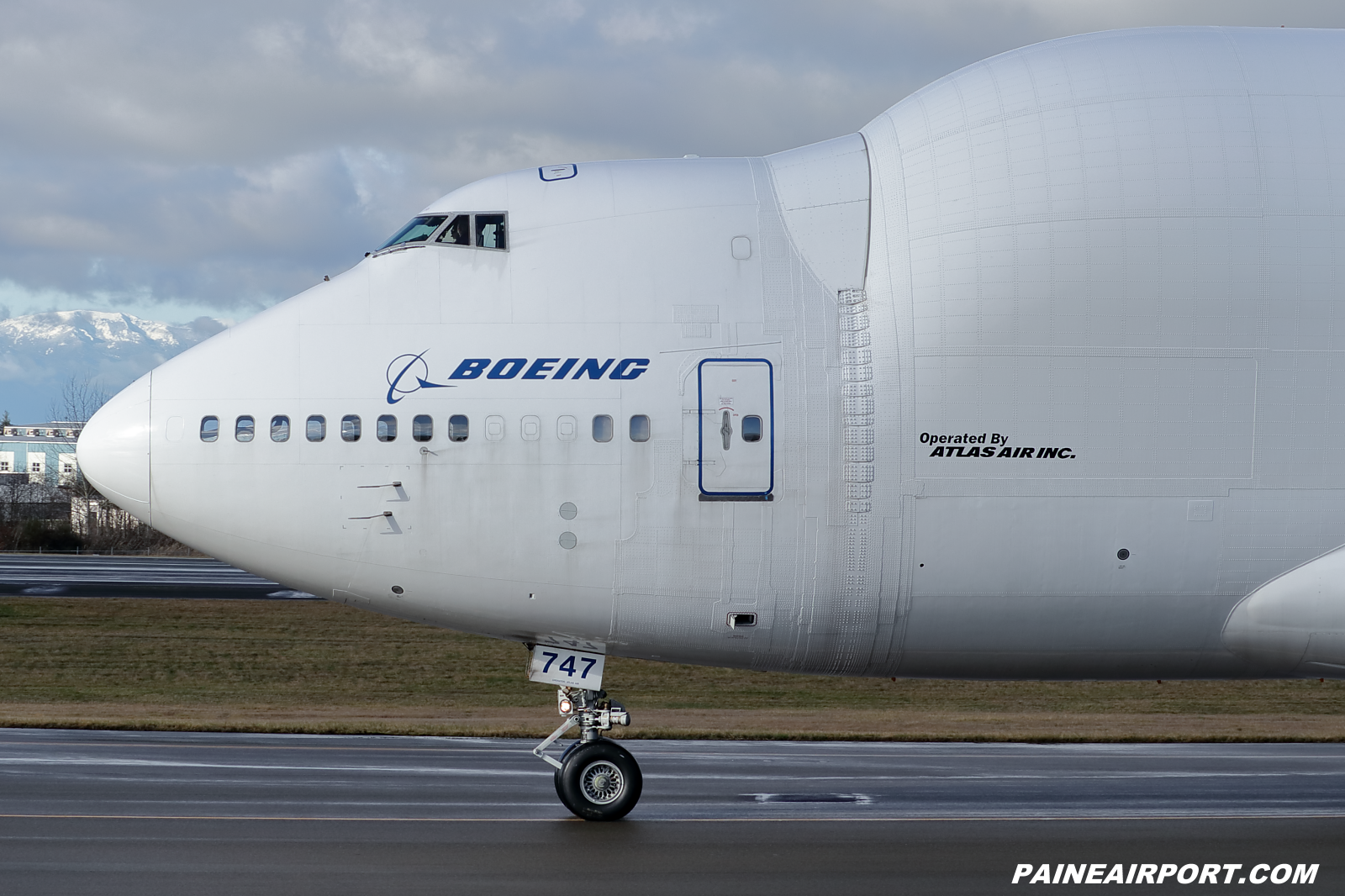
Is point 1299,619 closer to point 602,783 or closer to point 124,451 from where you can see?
point 602,783

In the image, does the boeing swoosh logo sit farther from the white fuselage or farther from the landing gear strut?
the landing gear strut

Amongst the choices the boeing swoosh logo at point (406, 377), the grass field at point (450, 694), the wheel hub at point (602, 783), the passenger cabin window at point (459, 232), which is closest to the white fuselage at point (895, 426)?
the boeing swoosh logo at point (406, 377)

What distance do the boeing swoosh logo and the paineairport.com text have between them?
6816 millimetres

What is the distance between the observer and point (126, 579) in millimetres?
46094

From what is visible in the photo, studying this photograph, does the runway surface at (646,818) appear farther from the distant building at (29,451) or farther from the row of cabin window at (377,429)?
the distant building at (29,451)

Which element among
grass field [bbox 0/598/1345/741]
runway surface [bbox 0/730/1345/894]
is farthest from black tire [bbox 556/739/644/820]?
grass field [bbox 0/598/1345/741]

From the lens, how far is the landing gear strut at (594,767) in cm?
1285

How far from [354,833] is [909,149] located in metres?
8.59

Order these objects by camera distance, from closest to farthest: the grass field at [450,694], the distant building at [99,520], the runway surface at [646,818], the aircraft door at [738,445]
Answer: the runway surface at [646,818] → the aircraft door at [738,445] → the grass field at [450,694] → the distant building at [99,520]

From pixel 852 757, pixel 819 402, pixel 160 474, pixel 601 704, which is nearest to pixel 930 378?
pixel 819 402

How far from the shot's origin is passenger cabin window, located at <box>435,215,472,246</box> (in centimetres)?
1251

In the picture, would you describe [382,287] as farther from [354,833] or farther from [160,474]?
[354,833]

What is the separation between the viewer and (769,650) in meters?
12.2

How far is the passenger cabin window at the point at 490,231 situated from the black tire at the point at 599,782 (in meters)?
4.93
